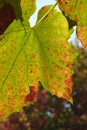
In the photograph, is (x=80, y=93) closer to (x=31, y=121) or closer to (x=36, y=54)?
(x=31, y=121)

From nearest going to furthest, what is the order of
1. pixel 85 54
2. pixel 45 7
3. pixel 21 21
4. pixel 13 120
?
pixel 21 21 < pixel 45 7 < pixel 13 120 < pixel 85 54

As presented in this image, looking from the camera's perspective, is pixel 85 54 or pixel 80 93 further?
pixel 85 54

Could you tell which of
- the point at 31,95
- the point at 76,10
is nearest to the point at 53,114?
the point at 31,95

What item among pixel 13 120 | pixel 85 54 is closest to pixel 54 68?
pixel 13 120

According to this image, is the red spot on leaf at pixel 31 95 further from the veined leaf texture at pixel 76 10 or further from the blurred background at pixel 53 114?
the blurred background at pixel 53 114

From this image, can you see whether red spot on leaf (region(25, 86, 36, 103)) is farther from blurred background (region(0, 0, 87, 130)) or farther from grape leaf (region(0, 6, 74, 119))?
blurred background (region(0, 0, 87, 130))

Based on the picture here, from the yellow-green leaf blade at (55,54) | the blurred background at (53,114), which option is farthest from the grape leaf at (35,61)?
the blurred background at (53,114)

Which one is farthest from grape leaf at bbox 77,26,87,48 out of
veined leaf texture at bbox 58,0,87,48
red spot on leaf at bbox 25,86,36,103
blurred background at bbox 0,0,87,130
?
blurred background at bbox 0,0,87,130
